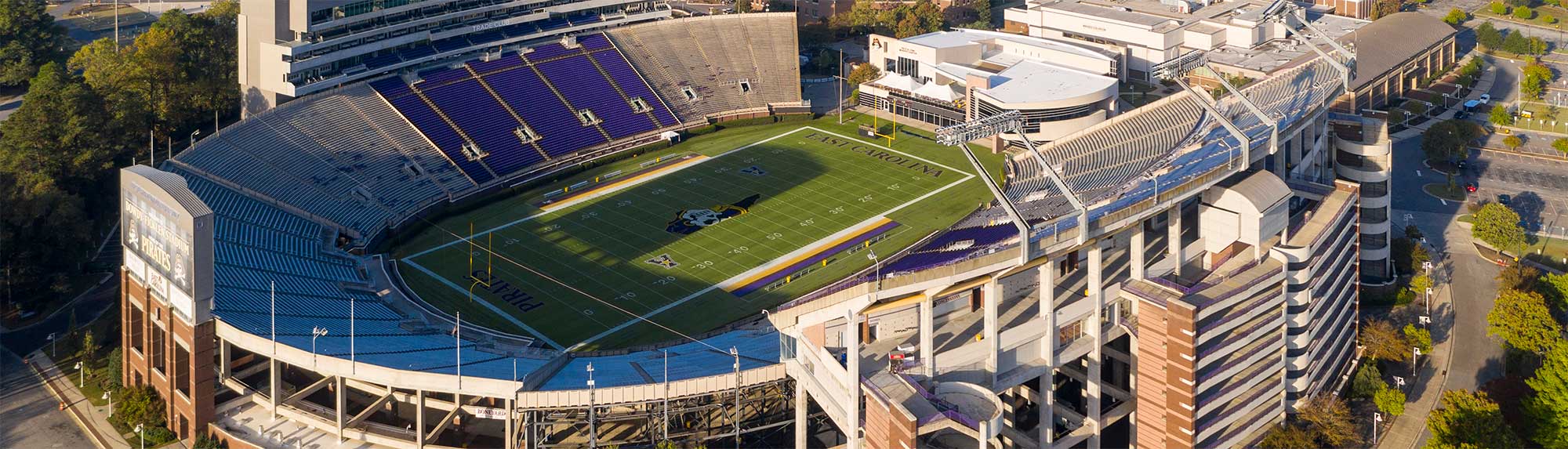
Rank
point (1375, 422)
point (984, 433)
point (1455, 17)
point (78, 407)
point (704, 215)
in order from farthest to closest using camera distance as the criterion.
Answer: point (1455, 17), point (704, 215), point (78, 407), point (1375, 422), point (984, 433)

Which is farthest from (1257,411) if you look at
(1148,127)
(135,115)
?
(135,115)

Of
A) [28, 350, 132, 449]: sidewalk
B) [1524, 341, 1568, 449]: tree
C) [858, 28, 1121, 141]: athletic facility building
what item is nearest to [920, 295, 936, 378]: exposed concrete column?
[1524, 341, 1568, 449]: tree

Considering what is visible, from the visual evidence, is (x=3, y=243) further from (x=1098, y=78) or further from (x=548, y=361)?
(x=1098, y=78)

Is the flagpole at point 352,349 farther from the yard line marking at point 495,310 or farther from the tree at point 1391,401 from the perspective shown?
the tree at point 1391,401

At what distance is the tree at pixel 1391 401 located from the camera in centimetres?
7294

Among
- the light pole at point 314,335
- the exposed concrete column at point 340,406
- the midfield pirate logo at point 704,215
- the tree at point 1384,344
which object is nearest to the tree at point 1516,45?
the tree at point 1384,344

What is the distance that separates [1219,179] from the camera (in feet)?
227

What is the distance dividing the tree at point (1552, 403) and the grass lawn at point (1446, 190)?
40231 mm

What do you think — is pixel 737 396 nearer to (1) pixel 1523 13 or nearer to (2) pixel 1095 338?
(2) pixel 1095 338

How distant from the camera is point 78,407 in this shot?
2963 inches

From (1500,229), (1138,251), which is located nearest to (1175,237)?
(1138,251)

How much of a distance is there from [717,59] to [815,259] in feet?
144

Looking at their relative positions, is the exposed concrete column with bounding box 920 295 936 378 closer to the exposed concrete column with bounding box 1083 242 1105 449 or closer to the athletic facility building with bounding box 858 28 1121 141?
the exposed concrete column with bounding box 1083 242 1105 449

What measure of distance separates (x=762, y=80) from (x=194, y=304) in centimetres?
7166
